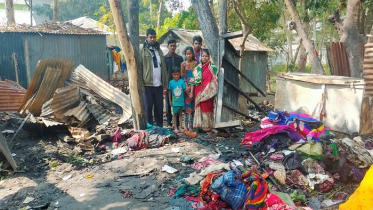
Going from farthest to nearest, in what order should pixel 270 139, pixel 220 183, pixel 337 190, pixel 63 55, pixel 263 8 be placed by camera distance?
1. pixel 63 55
2. pixel 263 8
3. pixel 270 139
4. pixel 337 190
5. pixel 220 183

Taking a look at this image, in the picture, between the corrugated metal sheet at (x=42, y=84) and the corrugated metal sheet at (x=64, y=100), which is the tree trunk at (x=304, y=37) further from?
the corrugated metal sheet at (x=42, y=84)

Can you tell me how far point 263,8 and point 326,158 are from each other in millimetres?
8811

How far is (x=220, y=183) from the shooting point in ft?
11.2

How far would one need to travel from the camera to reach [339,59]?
8.34m

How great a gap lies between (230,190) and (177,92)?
9.08 feet

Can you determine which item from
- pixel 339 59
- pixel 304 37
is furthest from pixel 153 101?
pixel 339 59

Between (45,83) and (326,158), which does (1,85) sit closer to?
(45,83)

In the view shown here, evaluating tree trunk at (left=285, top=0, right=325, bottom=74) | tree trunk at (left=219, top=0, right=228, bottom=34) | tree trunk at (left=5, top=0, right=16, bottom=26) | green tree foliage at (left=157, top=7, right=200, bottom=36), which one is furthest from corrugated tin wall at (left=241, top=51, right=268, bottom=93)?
tree trunk at (left=5, top=0, right=16, bottom=26)

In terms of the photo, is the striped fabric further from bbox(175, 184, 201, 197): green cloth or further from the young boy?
the young boy

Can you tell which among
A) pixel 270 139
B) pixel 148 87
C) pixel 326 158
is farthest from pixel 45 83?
pixel 326 158

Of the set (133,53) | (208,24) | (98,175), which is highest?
(208,24)

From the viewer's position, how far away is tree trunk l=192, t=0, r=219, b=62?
21.3 feet

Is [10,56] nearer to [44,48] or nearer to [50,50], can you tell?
[44,48]

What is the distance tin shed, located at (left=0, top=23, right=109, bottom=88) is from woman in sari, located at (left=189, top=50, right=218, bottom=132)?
874 cm
